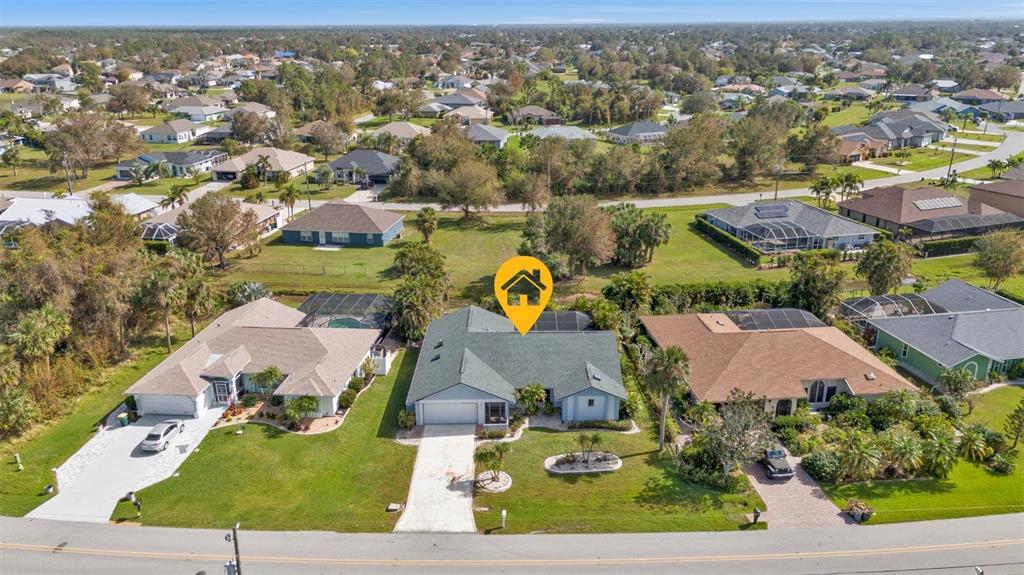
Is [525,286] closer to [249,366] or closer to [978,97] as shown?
[249,366]

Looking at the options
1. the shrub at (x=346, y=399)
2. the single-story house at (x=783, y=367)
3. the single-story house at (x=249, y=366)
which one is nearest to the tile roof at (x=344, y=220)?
the single-story house at (x=249, y=366)

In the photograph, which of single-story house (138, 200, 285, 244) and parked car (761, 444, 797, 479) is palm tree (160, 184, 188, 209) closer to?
single-story house (138, 200, 285, 244)

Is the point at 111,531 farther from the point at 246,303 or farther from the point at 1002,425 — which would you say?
the point at 1002,425

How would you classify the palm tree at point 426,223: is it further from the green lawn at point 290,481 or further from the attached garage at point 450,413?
the attached garage at point 450,413

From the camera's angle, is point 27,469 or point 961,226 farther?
point 961,226

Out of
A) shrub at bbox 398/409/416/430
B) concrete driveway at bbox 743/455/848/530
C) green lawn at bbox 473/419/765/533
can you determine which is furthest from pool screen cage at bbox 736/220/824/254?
shrub at bbox 398/409/416/430

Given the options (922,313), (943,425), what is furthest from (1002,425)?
(922,313)
